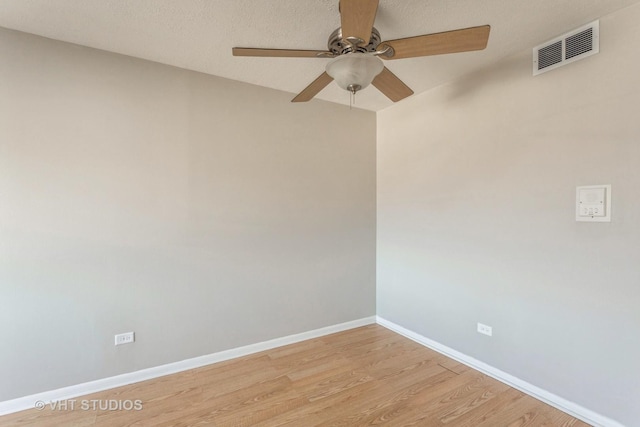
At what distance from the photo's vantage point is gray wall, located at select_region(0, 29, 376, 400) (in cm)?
197

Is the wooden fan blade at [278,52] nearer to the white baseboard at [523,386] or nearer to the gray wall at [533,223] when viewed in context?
the gray wall at [533,223]

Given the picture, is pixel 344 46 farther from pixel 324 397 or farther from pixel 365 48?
pixel 324 397

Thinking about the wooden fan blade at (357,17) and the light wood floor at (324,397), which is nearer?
the wooden fan blade at (357,17)

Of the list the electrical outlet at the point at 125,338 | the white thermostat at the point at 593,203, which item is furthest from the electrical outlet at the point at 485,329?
the electrical outlet at the point at 125,338

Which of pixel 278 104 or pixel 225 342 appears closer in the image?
pixel 225 342

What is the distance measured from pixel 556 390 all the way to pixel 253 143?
298 centimetres

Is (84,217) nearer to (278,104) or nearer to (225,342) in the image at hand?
(225,342)

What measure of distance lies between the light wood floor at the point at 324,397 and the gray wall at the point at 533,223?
0.34m

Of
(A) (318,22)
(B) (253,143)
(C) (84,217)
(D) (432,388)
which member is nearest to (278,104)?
(B) (253,143)

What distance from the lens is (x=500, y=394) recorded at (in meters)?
2.14

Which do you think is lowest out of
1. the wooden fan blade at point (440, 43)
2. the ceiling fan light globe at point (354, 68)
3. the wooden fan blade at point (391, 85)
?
the ceiling fan light globe at point (354, 68)

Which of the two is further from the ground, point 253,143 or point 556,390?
point 253,143

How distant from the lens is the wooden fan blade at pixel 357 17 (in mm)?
1197

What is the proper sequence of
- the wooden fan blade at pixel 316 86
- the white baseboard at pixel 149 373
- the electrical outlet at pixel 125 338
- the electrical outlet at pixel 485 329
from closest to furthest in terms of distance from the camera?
the wooden fan blade at pixel 316 86
the white baseboard at pixel 149 373
the electrical outlet at pixel 125 338
the electrical outlet at pixel 485 329
